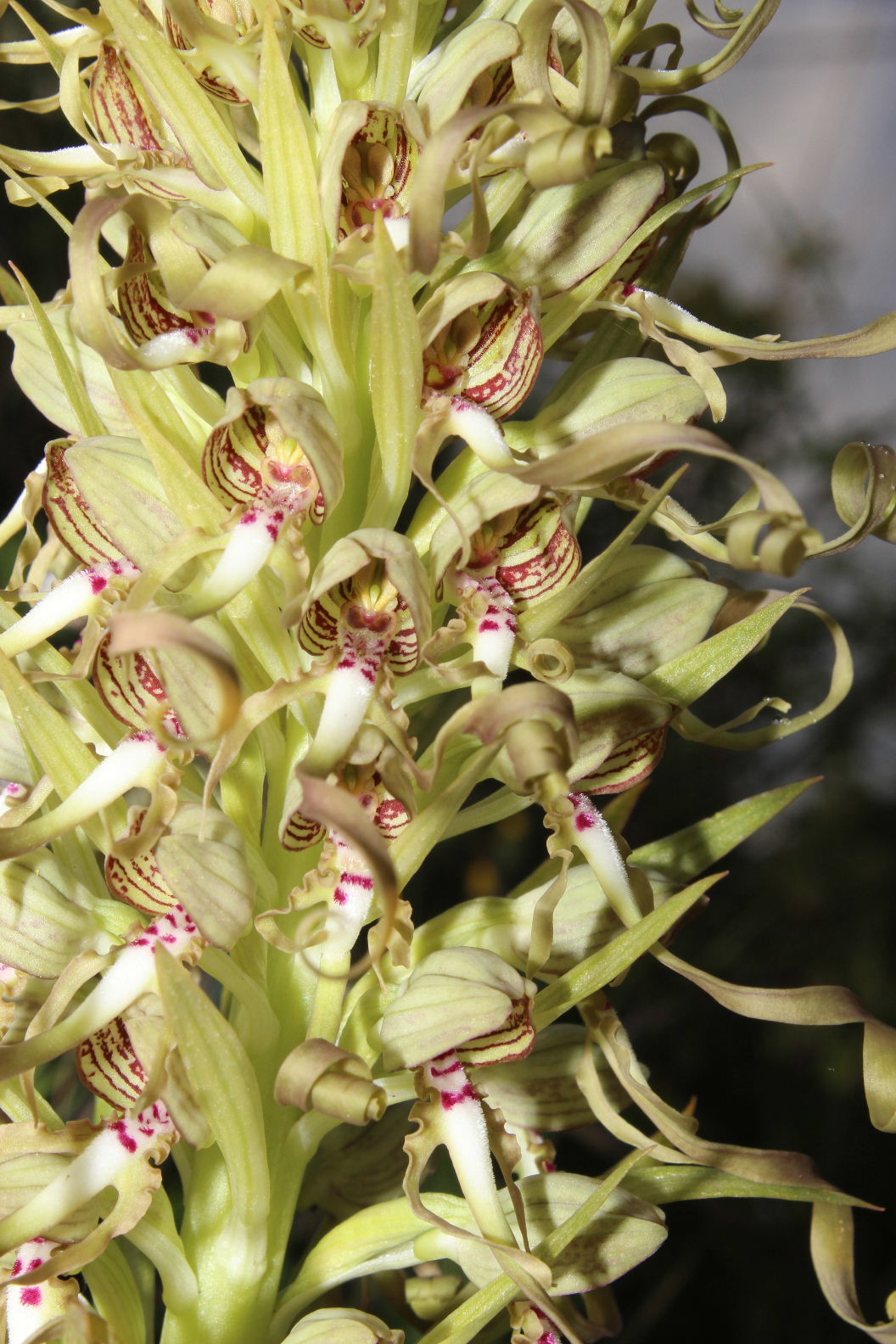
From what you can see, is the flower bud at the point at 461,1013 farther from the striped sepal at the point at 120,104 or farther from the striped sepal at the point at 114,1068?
the striped sepal at the point at 120,104

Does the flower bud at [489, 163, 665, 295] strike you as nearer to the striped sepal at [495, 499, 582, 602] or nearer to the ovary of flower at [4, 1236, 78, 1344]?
the striped sepal at [495, 499, 582, 602]

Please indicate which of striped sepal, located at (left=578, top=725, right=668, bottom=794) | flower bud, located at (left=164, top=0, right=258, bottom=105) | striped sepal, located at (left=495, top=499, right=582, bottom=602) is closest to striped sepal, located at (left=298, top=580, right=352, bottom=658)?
striped sepal, located at (left=495, top=499, right=582, bottom=602)

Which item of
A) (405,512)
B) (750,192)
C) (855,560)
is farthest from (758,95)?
(405,512)

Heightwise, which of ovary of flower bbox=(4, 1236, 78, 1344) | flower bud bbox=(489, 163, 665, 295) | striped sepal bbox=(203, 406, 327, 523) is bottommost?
ovary of flower bbox=(4, 1236, 78, 1344)

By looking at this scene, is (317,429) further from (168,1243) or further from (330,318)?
(168,1243)

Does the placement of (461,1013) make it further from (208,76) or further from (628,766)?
(208,76)

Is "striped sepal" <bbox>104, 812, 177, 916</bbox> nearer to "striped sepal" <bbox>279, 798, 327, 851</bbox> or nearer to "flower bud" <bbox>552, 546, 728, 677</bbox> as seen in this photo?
"striped sepal" <bbox>279, 798, 327, 851</bbox>

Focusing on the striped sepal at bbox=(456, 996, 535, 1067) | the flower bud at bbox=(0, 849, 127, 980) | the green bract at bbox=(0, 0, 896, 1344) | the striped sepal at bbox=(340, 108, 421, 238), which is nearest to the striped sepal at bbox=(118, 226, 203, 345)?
the green bract at bbox=(0, 0, 896, 1344)

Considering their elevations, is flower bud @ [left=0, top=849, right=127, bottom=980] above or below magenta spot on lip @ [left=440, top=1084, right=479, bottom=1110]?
above

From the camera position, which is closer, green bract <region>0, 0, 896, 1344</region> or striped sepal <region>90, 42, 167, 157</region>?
green bract <region>0, 0, 896, 1344</region>
